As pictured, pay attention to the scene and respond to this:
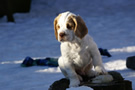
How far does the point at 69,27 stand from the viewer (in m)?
3.10

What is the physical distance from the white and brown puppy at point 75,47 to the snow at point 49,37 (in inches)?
51.7

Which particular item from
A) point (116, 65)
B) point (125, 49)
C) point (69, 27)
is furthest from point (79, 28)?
point (125, 49)

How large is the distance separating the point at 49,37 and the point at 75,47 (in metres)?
6.17

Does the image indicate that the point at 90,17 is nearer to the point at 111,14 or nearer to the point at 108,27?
the point at 111,14

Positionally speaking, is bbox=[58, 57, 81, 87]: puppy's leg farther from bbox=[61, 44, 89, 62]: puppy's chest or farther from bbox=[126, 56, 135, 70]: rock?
bbox=[126, 56, 135, 70]: rock

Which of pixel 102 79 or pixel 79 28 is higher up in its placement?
pixel 79 28

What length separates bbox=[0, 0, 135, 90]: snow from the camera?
548 centimetres

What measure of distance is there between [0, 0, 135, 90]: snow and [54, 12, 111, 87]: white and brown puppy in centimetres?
131

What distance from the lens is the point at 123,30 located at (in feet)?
31.8

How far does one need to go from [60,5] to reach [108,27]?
15.8 feet

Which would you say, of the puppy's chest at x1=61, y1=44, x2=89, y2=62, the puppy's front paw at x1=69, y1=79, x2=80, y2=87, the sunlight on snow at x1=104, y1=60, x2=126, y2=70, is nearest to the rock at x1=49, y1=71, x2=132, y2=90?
the puppy's front paw at x1=69, y1=79, x2=80, y2=87

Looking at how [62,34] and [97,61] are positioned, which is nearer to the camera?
[62,34]

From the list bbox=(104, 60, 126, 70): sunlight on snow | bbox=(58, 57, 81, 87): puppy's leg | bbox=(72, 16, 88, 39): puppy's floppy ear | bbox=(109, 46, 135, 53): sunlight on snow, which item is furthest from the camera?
bbox=(109, 46, 135, 53): sunlight on snow

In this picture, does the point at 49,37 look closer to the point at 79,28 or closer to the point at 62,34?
the point at 79,28
